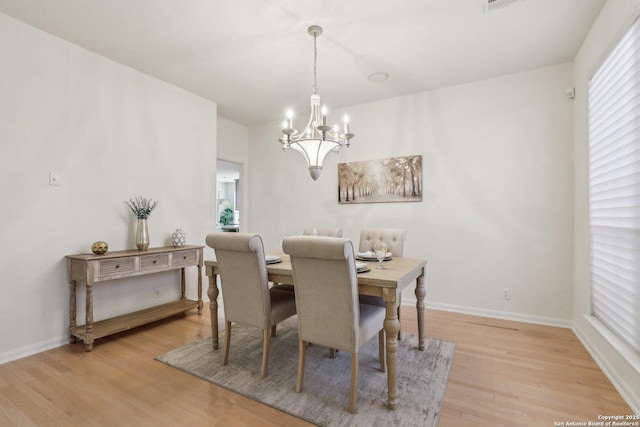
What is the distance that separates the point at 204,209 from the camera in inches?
157

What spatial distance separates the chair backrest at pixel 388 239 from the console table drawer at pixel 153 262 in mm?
1983

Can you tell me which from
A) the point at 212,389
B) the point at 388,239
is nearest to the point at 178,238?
the point at 212,389

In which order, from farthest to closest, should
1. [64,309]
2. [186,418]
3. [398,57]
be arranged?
[398,57], [64,309], [186,418]

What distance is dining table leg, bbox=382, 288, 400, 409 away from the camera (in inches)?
68.9

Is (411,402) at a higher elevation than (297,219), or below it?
below

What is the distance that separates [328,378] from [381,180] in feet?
8.37

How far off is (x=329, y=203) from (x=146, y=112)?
248cm

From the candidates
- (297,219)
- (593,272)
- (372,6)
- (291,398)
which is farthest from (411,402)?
(297,219)

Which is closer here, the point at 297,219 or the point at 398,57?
the point at 398,57

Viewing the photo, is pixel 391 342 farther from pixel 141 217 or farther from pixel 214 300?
pixel 141 217

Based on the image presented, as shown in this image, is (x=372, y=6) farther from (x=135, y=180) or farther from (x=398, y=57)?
(x=135, y=180)

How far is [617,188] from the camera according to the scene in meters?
2.05

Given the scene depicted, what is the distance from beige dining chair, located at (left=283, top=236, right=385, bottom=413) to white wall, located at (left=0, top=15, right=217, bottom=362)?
2.21m

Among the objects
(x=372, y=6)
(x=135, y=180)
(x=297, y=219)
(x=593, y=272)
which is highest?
(x=372, y=6)
